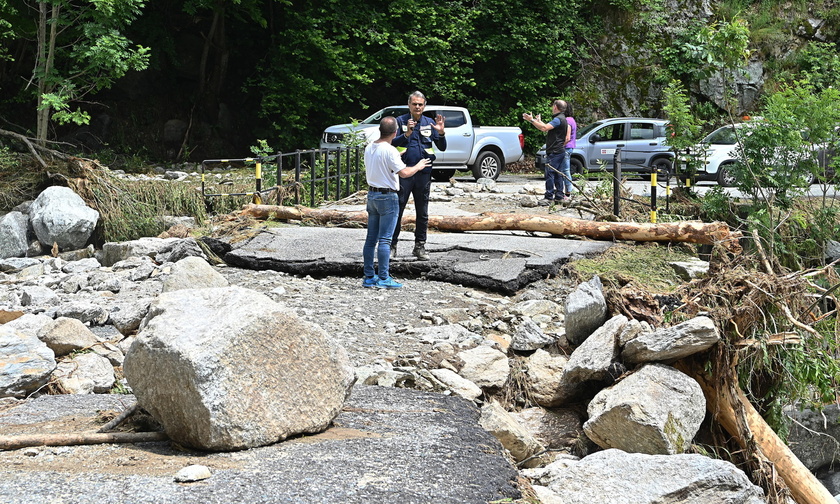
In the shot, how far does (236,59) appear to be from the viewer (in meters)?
26.2

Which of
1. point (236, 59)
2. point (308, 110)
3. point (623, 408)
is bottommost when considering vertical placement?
point (623, 408)

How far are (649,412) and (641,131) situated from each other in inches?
714

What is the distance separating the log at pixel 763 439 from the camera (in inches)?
237

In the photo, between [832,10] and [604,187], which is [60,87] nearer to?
[604,187]

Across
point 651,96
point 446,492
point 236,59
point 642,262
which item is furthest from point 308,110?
point 446,492

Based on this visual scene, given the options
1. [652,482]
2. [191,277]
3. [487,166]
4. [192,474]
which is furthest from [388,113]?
[192,474]

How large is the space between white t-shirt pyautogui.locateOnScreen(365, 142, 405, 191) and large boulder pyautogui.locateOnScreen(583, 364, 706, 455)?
3447mm

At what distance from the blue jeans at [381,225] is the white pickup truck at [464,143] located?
1096cm

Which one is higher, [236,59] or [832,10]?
[832,10]

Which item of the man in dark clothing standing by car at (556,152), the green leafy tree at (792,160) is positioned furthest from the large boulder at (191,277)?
the green leafy tree at (792,160)

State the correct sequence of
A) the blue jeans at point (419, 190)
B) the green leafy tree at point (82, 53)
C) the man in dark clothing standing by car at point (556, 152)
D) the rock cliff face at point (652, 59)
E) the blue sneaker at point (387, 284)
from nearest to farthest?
1. the blue sneaker at point (387, 284)
2. the blue jeans at point (419, 190)
3. the man in dark clothing standing by car at point (556, 152)
4. the green leafy tree at point (82, 53)
5. the rock cliff face at point (652, 59)

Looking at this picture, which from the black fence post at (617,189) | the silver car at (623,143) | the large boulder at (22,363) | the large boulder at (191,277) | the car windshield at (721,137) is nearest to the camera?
the large boulder at (22,363)

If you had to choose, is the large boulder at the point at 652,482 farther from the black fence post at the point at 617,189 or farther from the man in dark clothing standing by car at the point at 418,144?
the black fence post at the point at 617,189

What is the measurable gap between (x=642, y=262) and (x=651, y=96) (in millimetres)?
17111
